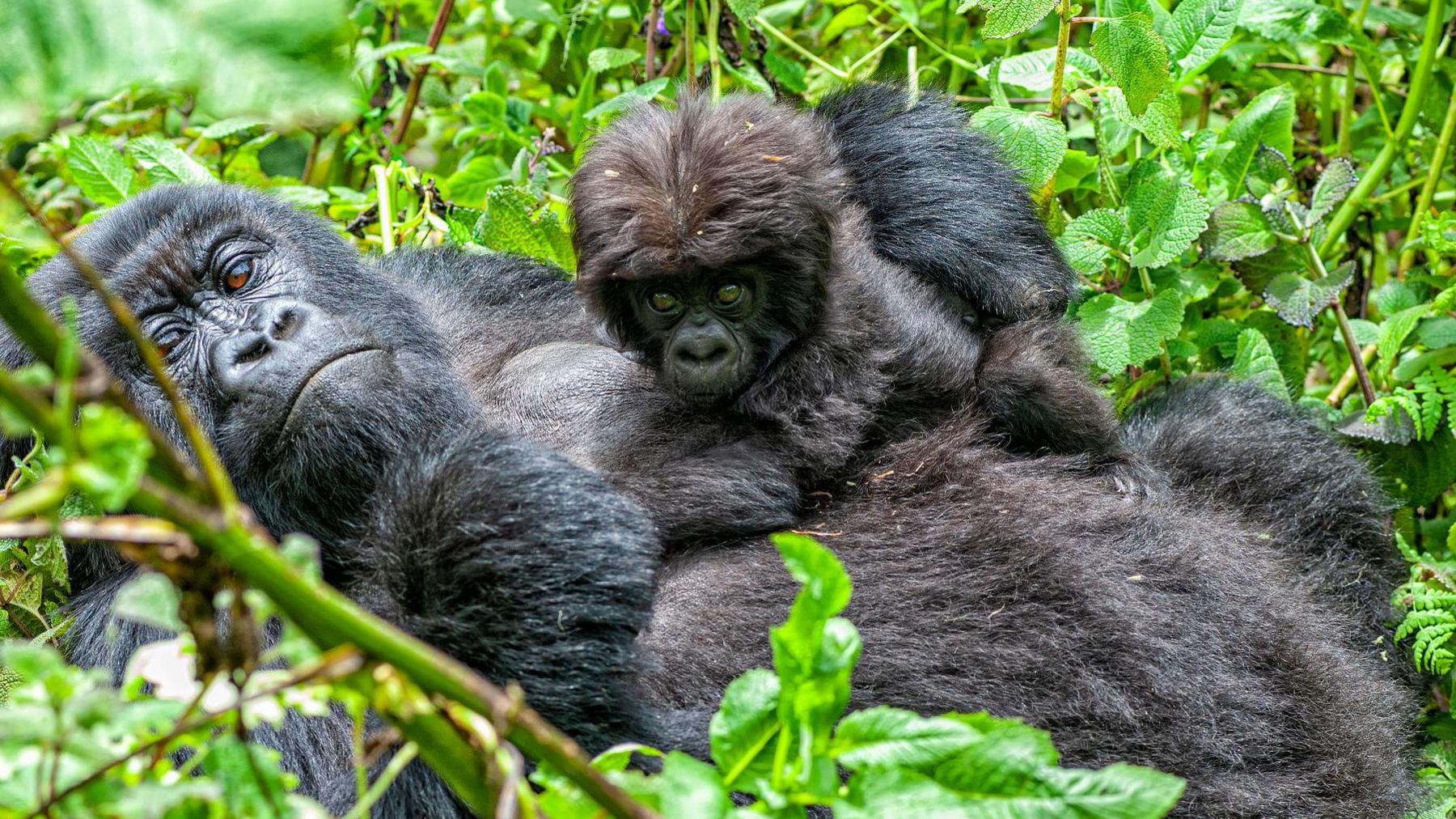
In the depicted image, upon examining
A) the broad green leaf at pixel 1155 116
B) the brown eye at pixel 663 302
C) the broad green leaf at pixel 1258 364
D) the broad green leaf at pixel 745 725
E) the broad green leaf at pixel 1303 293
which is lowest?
the broad green leaf at pixel 1258 364

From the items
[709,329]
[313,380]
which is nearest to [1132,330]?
[709,329]

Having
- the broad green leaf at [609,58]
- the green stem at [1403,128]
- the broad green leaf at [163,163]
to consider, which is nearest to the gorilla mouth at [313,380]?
the broad green leaf at [163,163]

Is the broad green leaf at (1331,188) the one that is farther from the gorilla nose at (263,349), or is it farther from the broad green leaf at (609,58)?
the gorilla nose at (263,349)

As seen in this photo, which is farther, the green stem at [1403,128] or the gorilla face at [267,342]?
the green stem at [1403,128]

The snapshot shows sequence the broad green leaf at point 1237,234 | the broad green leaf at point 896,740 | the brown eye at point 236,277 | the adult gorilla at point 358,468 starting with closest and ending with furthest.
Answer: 1. the broad green leaf at point 896,740
2. the adult gorilla at point 358,468
3. the brown eye at point 236,277
4. the broad green leaf at point 1237,234

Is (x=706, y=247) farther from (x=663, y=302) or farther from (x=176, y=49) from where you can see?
(x=176, y=49)

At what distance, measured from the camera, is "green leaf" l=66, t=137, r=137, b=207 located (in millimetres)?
3277

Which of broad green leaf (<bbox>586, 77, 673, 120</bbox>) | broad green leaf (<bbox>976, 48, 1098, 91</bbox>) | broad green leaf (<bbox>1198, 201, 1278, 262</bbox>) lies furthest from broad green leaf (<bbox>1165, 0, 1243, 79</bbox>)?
broad green leaf (<bbox>586, 77, 673, 120</bbox>)

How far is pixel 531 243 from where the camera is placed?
3.42 m

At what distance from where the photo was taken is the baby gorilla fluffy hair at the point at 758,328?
255cm

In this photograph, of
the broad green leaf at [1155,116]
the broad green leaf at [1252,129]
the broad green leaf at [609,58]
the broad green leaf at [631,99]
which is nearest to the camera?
the broad green leaf at [1155,116]

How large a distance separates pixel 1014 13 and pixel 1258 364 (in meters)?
1.05

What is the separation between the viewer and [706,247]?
2.55 m

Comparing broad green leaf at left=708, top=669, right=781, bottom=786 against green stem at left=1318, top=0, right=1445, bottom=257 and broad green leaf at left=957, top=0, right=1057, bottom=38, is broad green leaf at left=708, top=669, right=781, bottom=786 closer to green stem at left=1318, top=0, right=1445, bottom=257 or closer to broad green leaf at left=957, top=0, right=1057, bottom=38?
broad green leaf at left=957, top=0, right=1057, bottom=38
